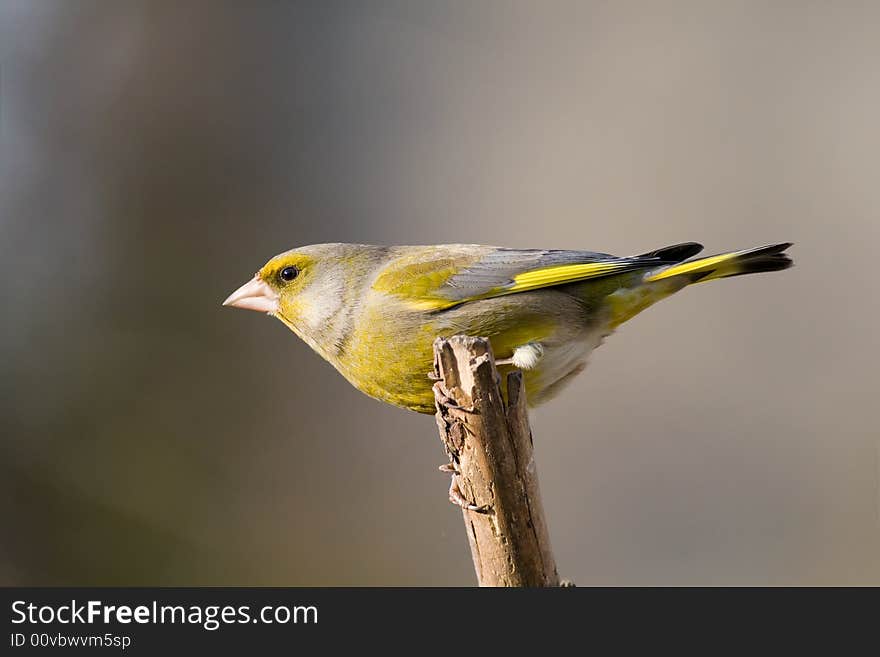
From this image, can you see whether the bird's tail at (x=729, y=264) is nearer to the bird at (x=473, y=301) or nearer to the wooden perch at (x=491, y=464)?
Answer: the bird at (x=473, y=301)

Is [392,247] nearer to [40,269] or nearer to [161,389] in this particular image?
[161,389]

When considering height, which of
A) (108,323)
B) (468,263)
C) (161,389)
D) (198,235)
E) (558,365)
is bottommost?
(558,365)

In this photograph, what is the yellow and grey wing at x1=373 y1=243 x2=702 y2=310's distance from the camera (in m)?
4.00

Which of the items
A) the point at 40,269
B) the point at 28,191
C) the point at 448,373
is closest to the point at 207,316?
the point at 40,269

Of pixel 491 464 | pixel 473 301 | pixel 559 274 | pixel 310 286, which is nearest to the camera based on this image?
pixel 491 464

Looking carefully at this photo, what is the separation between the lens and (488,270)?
13.4 feet

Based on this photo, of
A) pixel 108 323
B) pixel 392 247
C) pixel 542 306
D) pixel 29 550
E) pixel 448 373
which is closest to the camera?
pixel 448 373

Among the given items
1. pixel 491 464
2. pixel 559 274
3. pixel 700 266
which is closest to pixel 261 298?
pixel 559 274

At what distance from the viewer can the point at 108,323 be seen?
9242 millimetres

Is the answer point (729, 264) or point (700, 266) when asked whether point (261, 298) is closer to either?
point (700, 266)

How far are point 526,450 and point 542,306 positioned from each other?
0.88 m

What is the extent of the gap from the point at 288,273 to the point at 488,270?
1.02m

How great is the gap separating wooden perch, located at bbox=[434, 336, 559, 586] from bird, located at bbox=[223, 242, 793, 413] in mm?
577

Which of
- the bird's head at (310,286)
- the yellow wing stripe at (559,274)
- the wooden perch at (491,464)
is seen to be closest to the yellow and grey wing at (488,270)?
the yellow wing stripe at (559,274)
